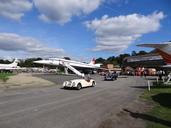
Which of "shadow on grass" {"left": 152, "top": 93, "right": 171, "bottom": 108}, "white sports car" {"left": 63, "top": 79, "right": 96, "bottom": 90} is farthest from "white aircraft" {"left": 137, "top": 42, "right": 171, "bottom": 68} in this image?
"white sports car" {"left": 63, "top": 79, "right": 96, "bottom": 90}

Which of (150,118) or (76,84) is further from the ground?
(76,84)

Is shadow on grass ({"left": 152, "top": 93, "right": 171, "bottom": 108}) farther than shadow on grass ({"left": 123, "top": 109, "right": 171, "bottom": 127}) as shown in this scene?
Yes

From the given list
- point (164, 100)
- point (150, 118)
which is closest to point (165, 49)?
point (164, 100)

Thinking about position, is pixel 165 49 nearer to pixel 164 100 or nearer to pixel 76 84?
pixel 164 100

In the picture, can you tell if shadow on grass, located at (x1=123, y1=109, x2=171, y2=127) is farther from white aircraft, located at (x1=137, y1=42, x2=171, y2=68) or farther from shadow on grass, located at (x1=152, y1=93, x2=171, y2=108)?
white aircraft, located at (x1=137, y1=42, x2=171, y2=68)

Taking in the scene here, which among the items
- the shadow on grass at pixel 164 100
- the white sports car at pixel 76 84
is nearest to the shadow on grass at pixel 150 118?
the shadow on grass at pixel 164 100

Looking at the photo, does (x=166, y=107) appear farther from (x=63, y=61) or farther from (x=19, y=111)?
(x=63, y=61)

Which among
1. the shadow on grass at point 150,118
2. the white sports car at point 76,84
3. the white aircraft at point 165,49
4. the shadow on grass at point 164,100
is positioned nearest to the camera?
the shadow on grass at point 150,118

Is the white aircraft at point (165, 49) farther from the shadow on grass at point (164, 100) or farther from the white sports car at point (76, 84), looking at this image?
the white sports car at point (76, 84)

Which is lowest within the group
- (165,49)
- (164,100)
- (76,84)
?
(164,100)

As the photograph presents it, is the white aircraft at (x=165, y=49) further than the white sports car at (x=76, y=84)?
No

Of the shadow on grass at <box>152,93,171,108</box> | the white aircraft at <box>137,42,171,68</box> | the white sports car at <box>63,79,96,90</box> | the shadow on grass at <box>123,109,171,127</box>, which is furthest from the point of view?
the white sports car at <box>63,79,96,90</box>

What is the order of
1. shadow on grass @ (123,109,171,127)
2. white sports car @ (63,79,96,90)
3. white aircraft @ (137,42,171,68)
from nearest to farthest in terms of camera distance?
shadow on grass @ (123,109,171,127) → white aircraft @ (137,42,171,68) → white sports car @ (63,79,96,90)

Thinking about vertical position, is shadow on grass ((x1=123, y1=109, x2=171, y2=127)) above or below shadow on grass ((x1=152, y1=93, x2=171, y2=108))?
below
